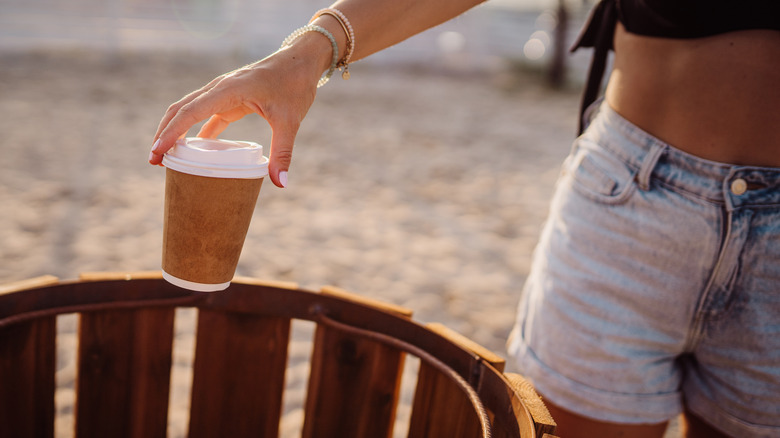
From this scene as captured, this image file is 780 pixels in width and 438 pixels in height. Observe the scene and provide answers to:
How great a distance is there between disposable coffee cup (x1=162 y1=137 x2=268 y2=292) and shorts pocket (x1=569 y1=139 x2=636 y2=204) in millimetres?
545

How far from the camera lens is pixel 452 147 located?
19.6 feet

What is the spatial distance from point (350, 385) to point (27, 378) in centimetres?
54

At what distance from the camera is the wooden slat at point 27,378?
1.02 metres

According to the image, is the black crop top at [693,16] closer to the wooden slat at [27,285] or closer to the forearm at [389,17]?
the forearm at [389,17]

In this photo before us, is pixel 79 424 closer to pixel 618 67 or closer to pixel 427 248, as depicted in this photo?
pixel 618 67

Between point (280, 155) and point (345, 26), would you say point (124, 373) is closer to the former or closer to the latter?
point (280, 155)

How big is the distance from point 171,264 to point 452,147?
5184 mm

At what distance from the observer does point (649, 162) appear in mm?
1001

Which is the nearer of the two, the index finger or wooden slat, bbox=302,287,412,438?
the index finger

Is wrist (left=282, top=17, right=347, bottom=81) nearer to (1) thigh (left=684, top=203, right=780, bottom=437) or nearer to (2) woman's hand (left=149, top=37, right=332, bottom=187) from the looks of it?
(2) woman's hand (left=149, top=37, right=332, bottom=187)

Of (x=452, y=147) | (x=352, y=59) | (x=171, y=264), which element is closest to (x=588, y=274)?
(x=352, y=59)

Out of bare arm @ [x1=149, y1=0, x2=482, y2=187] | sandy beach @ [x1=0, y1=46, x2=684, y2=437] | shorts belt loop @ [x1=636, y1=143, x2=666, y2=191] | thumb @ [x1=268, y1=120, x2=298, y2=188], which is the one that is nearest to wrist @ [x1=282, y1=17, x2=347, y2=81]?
bare arm @ [x1=149, y1=0, x2=482, y2=187]

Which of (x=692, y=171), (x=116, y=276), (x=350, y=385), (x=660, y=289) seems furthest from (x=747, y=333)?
(x=116, y=276)

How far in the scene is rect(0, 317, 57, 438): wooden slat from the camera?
40.0 inches
